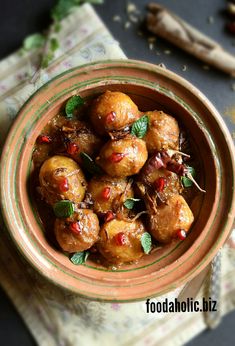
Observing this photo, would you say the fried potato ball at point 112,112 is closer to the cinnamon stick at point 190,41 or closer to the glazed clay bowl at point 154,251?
the glazed clay bowl at point 154,251

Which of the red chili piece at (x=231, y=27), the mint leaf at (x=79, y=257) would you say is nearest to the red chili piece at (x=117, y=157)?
the mint leaf at (x=79, y=257)

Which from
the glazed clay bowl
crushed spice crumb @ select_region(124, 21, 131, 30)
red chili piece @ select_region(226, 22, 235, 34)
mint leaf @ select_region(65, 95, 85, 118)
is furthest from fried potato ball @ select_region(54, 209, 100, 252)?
red chili piece @ select_region(226, 22, 235, 34)

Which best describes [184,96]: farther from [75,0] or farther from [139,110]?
[75,0]

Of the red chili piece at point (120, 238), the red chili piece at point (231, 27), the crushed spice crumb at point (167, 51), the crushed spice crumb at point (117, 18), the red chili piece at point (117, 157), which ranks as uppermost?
the red chili piece at point (231, 27)

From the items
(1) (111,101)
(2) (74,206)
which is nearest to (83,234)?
(2) (74,206)

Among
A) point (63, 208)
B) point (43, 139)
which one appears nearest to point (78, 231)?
point (63, 208)

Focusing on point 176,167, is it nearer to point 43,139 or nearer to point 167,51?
point 43,139

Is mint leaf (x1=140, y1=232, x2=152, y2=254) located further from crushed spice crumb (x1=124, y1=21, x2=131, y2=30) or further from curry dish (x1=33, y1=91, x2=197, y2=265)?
crushed spice crumb (x1=124, y1=21, x2=131, y2=30)
